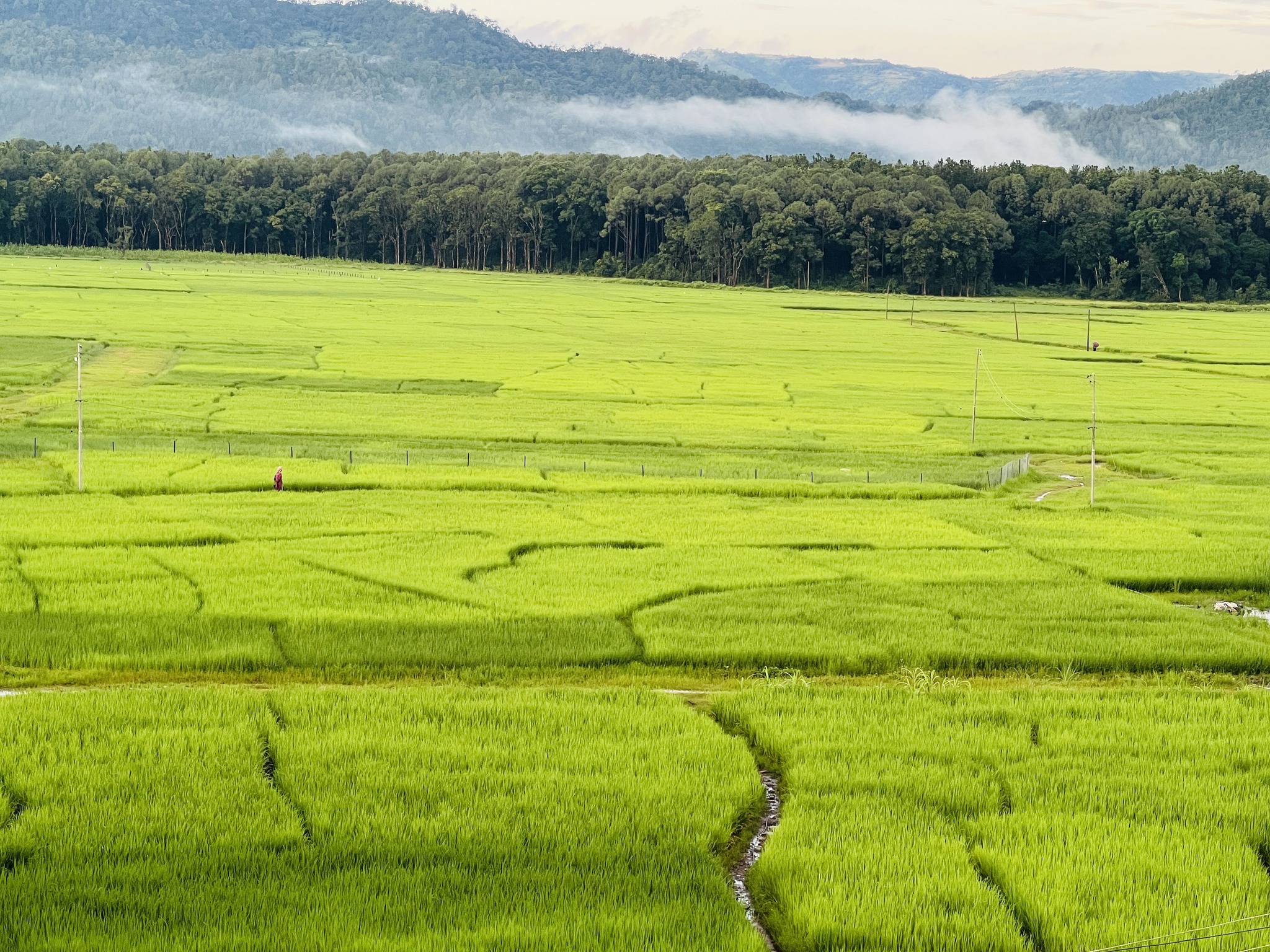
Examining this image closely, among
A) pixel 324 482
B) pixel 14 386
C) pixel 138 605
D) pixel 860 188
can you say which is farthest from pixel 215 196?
pixel 138 605

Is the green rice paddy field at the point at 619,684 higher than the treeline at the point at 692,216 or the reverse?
the reverse

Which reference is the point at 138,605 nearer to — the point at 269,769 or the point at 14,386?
the point at 269,769

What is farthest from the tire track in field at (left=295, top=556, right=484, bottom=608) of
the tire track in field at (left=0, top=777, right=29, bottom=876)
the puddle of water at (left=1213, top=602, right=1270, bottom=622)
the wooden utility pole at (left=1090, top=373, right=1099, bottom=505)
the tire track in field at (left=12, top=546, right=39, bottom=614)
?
the wooden utility pole at (left=1090, top=373, right=1099, bottom=505)

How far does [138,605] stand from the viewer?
68.4ft

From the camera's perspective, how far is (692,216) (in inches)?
5837

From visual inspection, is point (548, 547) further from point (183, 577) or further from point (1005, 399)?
point (1005, 399)

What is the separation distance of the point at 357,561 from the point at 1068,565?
12.8m

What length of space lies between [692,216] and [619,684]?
133143 mm

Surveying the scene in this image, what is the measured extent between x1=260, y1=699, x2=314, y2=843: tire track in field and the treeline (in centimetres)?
12434

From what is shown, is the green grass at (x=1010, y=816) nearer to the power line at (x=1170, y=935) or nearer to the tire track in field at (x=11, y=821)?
the power line at (x=1170, y=935)

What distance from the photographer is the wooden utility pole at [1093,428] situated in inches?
1297

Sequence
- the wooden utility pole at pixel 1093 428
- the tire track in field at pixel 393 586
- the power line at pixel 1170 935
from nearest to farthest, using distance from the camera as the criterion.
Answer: the power line at pixel 1170 935, the tire track in field at pixel 393 586, the wooden utility pole at pixel 1093 428

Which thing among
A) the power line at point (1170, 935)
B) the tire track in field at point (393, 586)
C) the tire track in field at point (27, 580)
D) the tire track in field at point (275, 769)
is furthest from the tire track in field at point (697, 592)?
the power line at point (1170, 935)

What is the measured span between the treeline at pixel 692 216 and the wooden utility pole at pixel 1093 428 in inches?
3092
